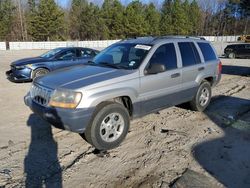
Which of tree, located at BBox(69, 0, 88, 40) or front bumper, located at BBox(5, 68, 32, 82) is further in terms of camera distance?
tree, located at BBox(69, 0, 88, 40)

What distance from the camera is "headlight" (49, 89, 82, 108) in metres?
4.40

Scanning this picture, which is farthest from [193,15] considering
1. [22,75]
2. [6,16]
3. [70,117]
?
[70,117]

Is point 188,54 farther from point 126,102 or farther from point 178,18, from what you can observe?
point 178,18

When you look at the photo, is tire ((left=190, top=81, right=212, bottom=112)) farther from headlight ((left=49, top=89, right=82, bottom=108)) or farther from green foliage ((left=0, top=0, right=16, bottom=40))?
green foliage ((left=0, top=0, right=16, bottom=40))

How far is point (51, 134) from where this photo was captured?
17.9 ft

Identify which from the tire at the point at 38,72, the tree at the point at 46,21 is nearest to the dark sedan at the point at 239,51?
the tire at the point at 38,72

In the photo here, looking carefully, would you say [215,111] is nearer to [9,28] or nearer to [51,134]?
[51,134]

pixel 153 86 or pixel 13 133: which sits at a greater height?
pixel 153 86

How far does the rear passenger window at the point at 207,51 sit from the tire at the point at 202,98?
0.64 meters

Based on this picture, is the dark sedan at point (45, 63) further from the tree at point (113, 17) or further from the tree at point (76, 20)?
the tree at point (76, 20)

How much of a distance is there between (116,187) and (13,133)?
9.34 ft

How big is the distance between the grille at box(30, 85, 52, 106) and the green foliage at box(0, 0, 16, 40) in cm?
5896

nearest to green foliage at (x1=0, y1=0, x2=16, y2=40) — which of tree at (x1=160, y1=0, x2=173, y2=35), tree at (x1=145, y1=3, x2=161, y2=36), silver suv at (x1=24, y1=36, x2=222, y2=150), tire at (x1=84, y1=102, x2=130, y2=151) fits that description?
tree at (x1=145, y1=3, x2=161, y2=36)

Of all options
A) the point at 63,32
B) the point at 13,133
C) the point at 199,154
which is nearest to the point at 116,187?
the point at 199,154
